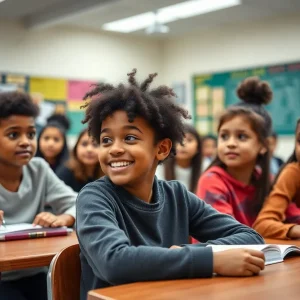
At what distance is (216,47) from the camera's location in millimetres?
6344

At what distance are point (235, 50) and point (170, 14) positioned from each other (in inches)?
40.7

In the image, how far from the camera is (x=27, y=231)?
1972 millimetres

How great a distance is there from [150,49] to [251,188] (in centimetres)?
482

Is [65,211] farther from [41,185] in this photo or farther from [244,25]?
[244,25]

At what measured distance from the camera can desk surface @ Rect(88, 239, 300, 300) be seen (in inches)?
39.9

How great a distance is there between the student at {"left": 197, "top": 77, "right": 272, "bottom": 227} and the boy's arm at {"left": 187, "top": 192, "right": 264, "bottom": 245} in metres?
0.58

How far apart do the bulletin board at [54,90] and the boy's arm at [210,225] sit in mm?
4333

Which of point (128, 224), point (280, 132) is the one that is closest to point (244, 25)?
point (280, 132)

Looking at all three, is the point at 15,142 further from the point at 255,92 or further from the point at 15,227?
the point at 255,92

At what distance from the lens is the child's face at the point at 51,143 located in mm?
4105

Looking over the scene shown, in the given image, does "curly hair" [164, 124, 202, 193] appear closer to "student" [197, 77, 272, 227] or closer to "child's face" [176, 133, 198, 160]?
"child's face" [176, 133, 198, 160]

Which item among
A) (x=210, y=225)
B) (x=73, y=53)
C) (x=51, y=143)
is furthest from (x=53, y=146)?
(x=210, y=225)

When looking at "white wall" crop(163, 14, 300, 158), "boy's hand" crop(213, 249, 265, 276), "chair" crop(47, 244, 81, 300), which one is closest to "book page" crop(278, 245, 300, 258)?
"boy's hand" crop(213, 249, 265, 276)

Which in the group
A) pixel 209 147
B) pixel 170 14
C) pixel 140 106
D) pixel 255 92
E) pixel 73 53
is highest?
pixel 170 14
